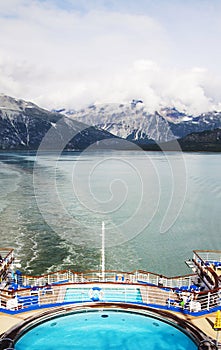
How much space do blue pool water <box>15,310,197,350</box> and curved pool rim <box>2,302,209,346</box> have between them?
141 mm

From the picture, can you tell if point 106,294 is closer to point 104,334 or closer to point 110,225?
point 104,334

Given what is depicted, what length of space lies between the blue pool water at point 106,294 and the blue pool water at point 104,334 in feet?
5.34

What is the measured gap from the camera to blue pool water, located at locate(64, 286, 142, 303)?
19.0 meters

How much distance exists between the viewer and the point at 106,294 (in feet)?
64.2

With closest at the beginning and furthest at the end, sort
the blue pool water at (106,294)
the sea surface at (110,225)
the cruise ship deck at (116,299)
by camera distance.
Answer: the cruise ship deck at (116,299), the blue pool water at (106,294), the sea surface at (110,225)

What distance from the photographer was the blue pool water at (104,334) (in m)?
14.9

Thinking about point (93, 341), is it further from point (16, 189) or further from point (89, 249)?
point (16, 189)

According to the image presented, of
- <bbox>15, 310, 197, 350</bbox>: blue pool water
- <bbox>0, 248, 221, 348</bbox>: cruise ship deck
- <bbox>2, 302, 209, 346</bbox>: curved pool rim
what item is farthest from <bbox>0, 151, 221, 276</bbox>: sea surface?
<bbox>15, 310, 197, 350</bbox>: blue pool water

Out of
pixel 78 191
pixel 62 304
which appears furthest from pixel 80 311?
pixel 78 191

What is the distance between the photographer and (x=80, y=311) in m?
17.2

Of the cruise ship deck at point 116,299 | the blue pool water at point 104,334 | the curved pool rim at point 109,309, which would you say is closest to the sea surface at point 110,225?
the cruise ship deck at point 116,299

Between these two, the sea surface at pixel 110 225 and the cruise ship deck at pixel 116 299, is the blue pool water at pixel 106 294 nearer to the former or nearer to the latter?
the cruise ship deck at pixel 116 299

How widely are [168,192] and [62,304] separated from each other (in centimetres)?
6131

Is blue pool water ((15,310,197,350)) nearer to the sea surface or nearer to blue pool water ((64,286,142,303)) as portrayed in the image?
blue pool water ((64,286,142,303))
